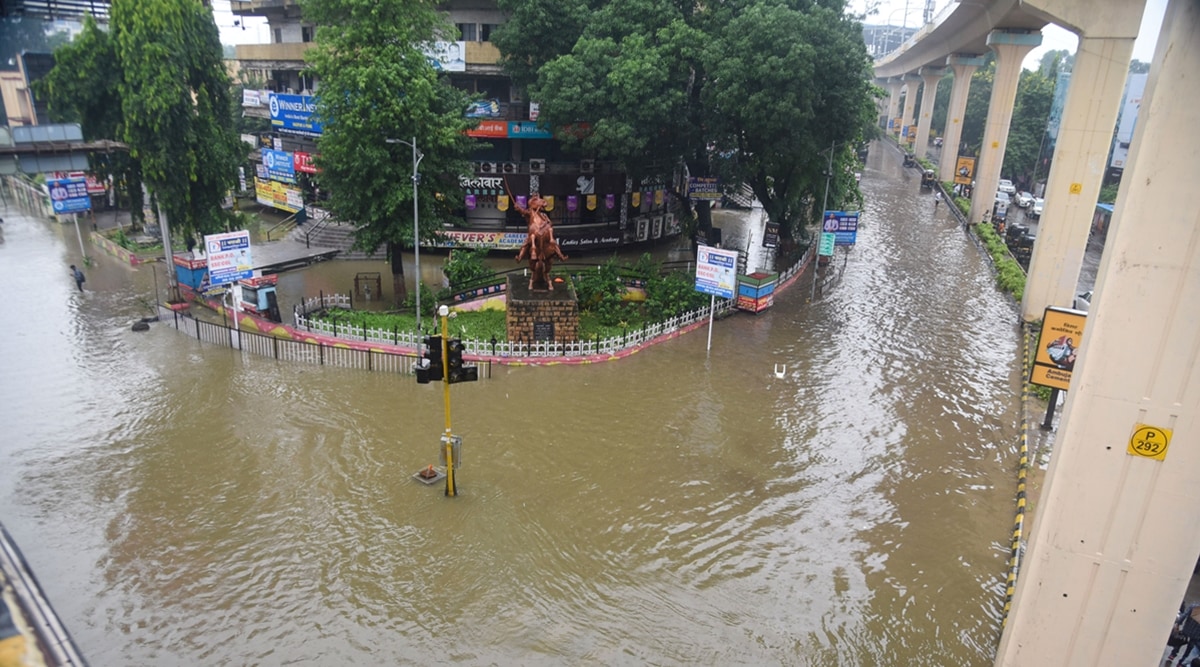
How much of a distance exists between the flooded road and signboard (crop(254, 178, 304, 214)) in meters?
16.8

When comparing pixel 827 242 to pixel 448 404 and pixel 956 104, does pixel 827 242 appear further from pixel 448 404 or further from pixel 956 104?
pixel 956 104

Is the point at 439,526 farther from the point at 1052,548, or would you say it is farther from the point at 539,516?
the point at 1052,548

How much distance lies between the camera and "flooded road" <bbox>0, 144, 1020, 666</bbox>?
37.3ft

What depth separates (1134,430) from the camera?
8461mm

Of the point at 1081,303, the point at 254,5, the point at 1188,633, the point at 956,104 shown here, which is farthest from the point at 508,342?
the point at 956,104

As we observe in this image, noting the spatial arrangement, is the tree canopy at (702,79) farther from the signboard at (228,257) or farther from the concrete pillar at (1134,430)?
the concrete pillar at (1134,430)

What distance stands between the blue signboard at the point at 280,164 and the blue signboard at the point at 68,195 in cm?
897

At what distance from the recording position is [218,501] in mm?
14375

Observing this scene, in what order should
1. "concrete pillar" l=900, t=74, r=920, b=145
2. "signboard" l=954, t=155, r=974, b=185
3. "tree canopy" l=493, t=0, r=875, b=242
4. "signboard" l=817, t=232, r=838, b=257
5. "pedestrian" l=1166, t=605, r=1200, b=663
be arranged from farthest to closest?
"concrete pillar" l=900, t=74, r=920, b=145
"signboard" l=954, t=155, r=974, b=185
"signboard" l=817, t=232, r=838, b=257
"tree canopy" l=493, t=0, r=875, b=242
"pedestrian" l=1166, t=605, r=1200, b=663

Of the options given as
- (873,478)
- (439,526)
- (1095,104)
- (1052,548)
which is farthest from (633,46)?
(1052,548)

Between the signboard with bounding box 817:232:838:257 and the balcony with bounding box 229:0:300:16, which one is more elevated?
the balcony with bounding box 229:0:300:16

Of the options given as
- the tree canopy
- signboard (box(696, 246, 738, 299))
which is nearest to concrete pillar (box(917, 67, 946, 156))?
the tree canopy

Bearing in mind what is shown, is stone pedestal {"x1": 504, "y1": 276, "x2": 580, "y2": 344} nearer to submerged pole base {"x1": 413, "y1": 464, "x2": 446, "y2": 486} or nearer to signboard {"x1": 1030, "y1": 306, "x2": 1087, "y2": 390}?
submerged pole base {"x1": 413, "y1": 464, "x2": 446, "y2": 486}

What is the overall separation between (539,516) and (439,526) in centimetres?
190
